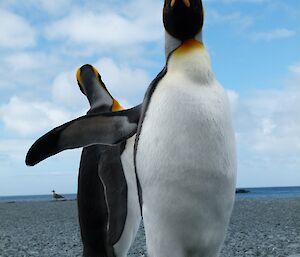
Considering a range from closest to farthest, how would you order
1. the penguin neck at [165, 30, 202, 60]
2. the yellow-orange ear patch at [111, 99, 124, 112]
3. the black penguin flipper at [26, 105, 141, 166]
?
the penguin neck at [165, 30, 202, 60] → the black penguin flipper at [26, 105, 141, 166] → the yellow-orange ear patch at [111, 99, 124, 112]

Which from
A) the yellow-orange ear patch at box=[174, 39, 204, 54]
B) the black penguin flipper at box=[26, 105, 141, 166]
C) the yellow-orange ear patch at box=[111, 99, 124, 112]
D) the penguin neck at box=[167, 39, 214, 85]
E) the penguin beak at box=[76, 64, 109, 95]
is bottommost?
the black penguin flipper at box=[26, 105, 141, 166]

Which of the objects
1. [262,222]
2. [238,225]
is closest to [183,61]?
[238,225]

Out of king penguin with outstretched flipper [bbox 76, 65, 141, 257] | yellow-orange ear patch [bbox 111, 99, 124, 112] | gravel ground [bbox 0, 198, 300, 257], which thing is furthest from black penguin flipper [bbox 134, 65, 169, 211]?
gravel ground [bbox 0, 198, 300, 257]

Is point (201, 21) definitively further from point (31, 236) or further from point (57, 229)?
point (57, 229)

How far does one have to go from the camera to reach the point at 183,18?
283 centimetres

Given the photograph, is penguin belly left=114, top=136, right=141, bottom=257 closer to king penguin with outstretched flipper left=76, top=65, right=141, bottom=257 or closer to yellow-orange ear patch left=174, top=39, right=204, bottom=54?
king penguin with outstretched flipper left=76, top=65, right=141, bottom=257

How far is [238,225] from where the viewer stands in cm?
1217

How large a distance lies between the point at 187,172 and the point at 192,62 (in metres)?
0.63

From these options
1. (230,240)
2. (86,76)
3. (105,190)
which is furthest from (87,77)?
(230,240)

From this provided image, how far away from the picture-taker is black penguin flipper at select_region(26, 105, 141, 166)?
10.0 feet

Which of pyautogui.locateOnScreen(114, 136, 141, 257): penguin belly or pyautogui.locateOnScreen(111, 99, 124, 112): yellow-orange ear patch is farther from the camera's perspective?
pyautogui.locateOnScreen(111, 99, 124, 112): yellow-orange ear patch

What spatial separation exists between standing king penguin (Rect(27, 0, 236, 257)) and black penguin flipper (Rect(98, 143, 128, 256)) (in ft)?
2.78

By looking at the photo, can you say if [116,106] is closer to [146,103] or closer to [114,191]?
[114,191]

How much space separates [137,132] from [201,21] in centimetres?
72
